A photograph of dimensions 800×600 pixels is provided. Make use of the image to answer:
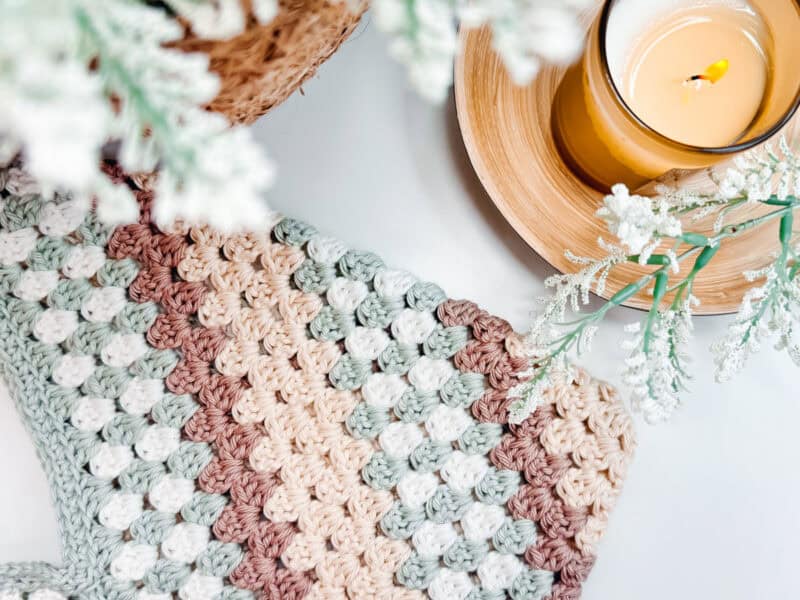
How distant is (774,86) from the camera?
20.9 inches

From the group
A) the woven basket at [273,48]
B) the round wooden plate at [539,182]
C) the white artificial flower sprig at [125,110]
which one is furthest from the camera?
the round wooden plate at [539,182]

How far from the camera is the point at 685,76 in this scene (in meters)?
0.55

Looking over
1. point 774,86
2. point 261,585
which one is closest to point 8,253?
point 261,585

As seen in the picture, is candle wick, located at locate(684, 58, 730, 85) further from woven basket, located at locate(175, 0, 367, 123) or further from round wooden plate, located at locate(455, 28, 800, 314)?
woven basket, located at locate(175, 0, 367, 123)

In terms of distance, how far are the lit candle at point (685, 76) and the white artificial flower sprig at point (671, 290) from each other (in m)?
0.03

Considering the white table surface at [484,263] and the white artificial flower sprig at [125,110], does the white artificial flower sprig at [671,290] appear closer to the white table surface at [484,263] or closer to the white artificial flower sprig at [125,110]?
the white table surface at [484,263]

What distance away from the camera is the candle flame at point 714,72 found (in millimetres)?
533

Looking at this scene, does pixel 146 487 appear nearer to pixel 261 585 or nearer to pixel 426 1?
pixel 261 585

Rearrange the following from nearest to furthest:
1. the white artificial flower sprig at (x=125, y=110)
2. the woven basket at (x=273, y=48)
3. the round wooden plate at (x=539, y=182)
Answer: the white artificial flower sprig at (x=125, y=110)
the woven basket at (x=273, y=48)
the round wooden plate at (x=539, y=182)

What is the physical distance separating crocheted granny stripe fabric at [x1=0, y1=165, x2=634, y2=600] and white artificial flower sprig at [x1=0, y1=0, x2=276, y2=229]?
309 millimetres

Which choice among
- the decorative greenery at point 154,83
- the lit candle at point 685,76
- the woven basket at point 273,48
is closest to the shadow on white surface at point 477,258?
the lit candle at point 685,76

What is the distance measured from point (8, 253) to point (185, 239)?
121 mm

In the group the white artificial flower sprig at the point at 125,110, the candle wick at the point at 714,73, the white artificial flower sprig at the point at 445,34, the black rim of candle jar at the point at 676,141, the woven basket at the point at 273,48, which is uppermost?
the candle wick at the point at 714,73

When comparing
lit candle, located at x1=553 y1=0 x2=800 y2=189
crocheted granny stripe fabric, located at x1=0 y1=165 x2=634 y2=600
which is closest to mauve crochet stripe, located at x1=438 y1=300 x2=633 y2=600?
crocheted granny stripe fabric, located at x1=0 y1=165 x2=634 y2=600
